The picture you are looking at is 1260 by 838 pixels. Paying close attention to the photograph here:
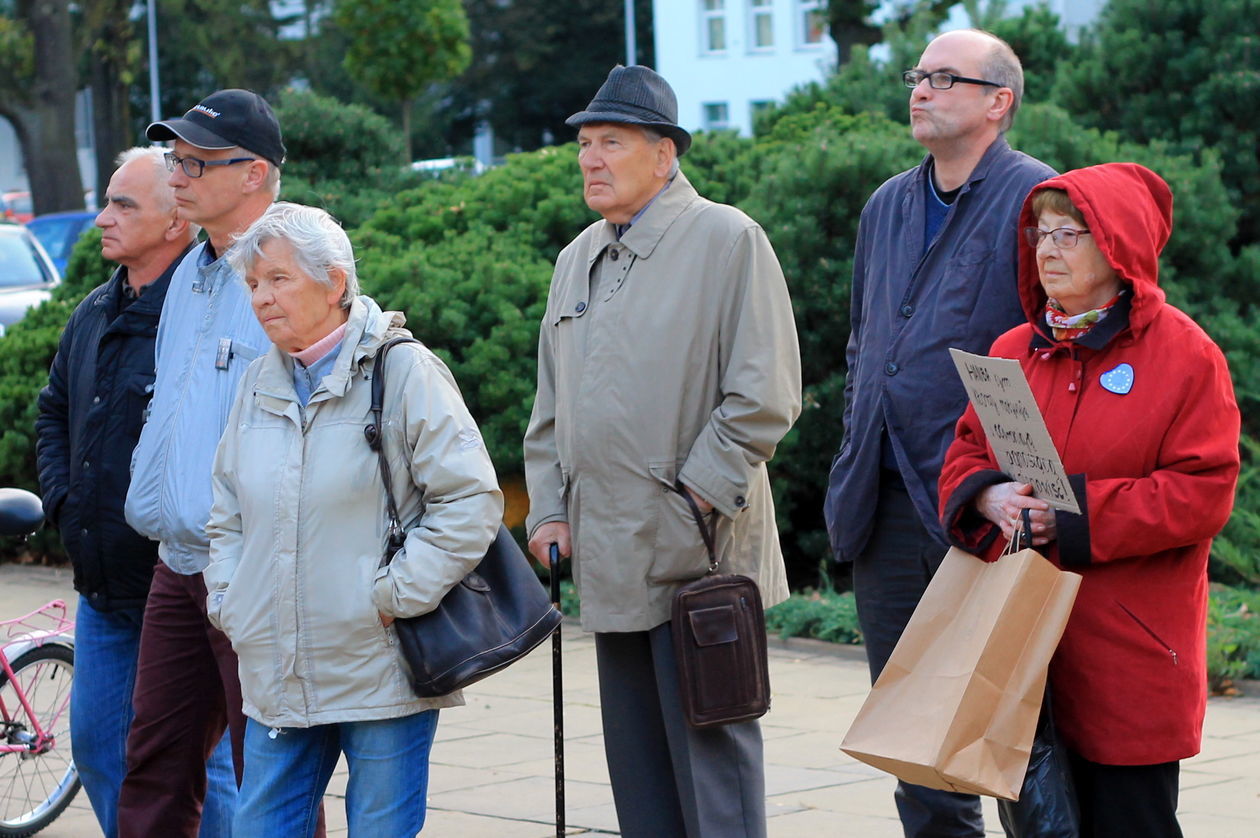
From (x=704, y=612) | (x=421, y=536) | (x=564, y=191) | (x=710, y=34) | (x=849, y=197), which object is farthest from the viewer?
(x=710, y=34)

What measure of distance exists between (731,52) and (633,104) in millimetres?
45383

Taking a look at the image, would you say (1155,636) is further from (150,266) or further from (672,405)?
(150,266)

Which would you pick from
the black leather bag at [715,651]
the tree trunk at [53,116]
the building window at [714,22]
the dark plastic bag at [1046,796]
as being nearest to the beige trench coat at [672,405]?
the black leather bag at [715,651]

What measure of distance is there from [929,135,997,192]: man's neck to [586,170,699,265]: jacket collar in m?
0.62

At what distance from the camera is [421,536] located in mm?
3697

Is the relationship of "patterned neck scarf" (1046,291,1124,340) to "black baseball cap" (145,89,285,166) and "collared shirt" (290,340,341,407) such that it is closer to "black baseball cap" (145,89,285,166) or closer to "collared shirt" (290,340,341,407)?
"collared shirt" (290,340,341,407)

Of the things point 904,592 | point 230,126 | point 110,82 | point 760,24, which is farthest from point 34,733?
point 760,24

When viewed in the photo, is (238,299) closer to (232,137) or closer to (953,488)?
(232,137)

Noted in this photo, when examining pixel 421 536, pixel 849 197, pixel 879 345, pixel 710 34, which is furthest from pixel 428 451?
pixel 710 34

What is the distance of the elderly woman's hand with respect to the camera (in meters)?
3.47

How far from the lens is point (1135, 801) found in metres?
3.46

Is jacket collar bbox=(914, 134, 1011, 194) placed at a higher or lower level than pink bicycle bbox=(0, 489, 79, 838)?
higher

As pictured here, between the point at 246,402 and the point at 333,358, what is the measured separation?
23 centimetres

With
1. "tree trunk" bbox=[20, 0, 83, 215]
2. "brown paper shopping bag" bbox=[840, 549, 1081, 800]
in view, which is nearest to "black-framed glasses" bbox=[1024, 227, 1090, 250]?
"brown paper shopping bag" bbox=[840, 549, 1081, 800]
